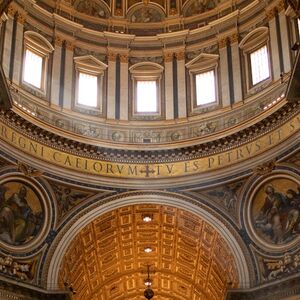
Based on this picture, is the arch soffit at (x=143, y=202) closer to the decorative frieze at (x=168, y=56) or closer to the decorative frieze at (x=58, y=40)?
the decorative frieze at (x=168, y=56)

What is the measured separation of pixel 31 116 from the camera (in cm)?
3256

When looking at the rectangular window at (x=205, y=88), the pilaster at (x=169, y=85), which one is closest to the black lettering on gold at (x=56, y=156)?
the pilaster at (x=169, y=85)

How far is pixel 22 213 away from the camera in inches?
1261

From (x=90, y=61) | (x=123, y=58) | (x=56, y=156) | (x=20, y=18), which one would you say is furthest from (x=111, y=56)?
(x=56, y=156)

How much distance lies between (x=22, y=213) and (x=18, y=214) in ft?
0.59

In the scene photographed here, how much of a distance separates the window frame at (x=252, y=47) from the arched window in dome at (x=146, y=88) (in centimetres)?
401

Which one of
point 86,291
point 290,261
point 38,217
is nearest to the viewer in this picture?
point 290,261

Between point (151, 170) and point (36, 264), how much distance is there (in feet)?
21.1

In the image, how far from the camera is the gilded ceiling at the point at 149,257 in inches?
1340

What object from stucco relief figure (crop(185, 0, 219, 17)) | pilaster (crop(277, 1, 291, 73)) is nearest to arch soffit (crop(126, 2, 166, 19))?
stucco relief figure (crop(185, 0, 219, 17))

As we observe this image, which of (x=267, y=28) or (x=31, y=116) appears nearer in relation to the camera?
(x=31, y=116)

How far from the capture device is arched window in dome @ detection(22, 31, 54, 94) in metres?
34.5

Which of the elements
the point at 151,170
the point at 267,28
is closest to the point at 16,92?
the point at 151,170

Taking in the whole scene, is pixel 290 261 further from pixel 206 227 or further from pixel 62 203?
pixel 62 203
